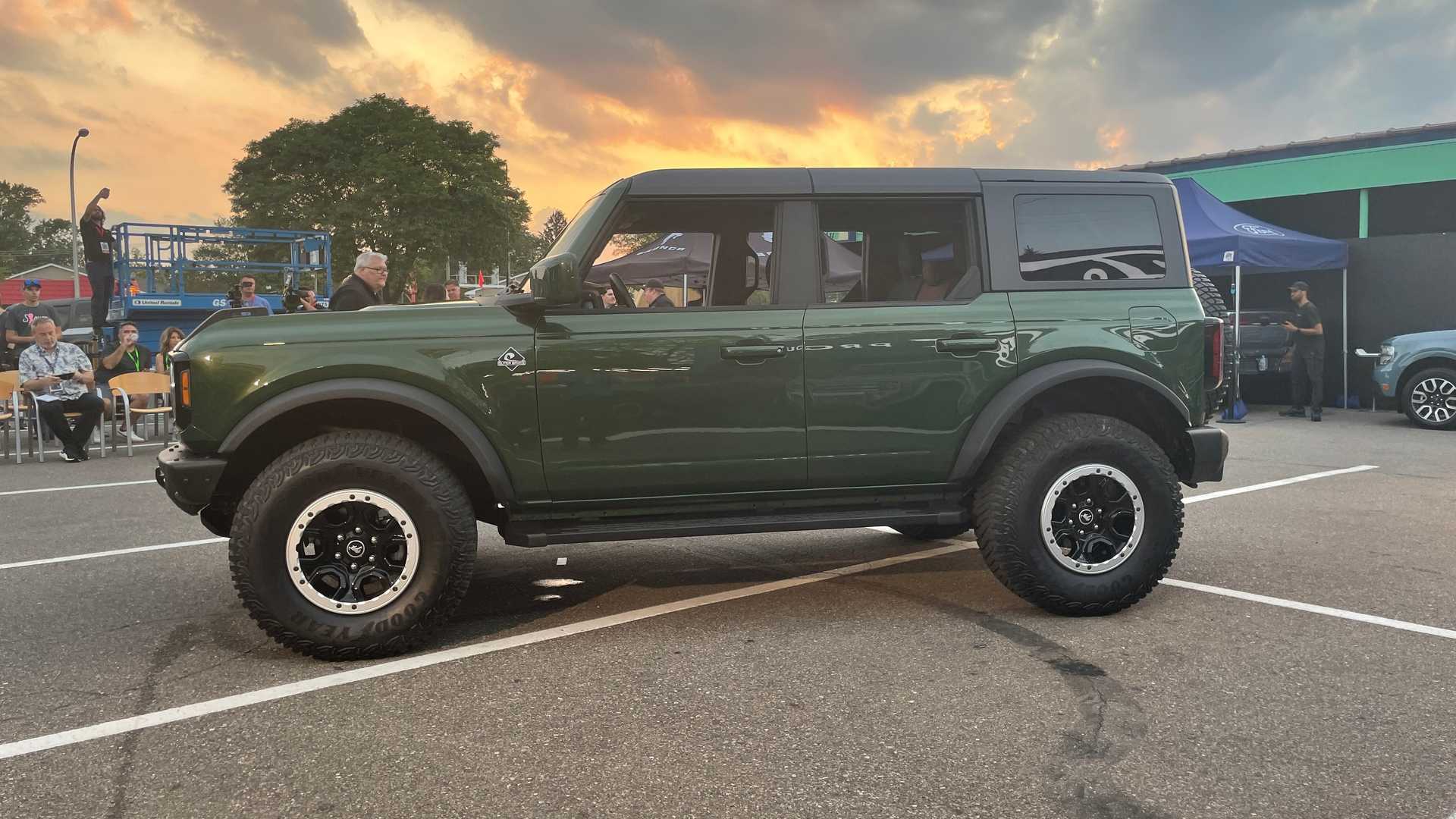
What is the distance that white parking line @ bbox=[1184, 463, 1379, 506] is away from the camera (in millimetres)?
7203

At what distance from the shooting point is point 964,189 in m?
4.25

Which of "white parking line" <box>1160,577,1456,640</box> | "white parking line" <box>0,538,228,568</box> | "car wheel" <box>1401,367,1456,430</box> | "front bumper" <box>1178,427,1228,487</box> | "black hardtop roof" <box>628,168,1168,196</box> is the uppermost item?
"black hardtop roof" <box>628,168,1168,196</box>

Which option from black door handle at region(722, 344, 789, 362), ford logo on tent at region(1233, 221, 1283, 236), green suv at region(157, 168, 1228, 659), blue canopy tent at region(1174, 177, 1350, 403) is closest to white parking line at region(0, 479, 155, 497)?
green suv at region(157, 168, 1228, 659)

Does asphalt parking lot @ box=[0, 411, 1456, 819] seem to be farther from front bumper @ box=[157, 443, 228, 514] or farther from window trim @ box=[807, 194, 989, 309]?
window trim @ box=[807, 194, 989, 309]

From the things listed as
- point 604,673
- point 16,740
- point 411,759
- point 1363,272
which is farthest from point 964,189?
point 1363,272

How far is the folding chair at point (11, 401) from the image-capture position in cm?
1002

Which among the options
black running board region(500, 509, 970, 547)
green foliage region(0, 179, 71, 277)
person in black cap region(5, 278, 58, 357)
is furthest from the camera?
green foliage region(0, 179, 71, 277)

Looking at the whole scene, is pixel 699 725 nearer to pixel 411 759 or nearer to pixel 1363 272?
pixel 411 759

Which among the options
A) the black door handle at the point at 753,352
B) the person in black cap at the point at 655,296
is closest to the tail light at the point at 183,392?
the person in black cap at the point at 655,296

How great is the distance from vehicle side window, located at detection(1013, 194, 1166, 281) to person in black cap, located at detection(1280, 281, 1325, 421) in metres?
10.7

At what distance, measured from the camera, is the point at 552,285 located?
3.77 m

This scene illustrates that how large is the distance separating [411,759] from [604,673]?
0.85 meters

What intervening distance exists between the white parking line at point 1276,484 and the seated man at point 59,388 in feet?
35.5

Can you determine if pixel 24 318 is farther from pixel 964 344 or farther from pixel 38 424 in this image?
pixel 964 344
